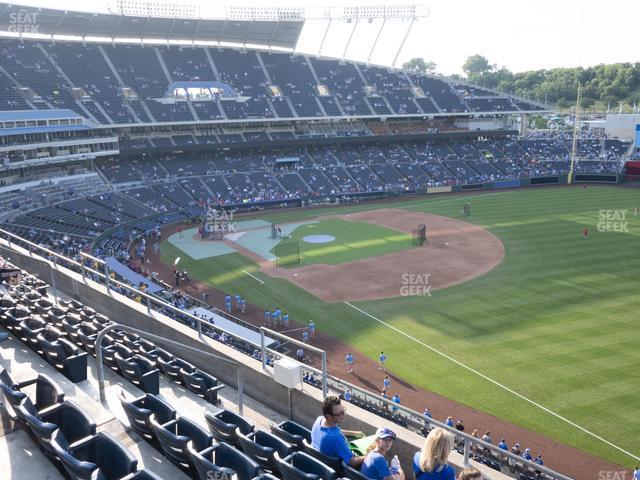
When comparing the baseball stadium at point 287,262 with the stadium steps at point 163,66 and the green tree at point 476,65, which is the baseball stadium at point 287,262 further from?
the green tree at point 476,65

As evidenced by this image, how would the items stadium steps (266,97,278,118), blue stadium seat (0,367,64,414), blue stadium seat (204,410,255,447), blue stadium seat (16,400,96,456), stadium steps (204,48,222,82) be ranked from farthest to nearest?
stadium steps (204,48,222,82), stadium steps (266,97,278,118), blue stadium seat (0,367,64,414), blue stadium seat (204,410,255,447), blue stadium seat (16,400,96,456)

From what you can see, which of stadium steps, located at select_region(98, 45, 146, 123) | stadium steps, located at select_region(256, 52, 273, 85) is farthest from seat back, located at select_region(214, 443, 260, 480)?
stadium steps, located at select_region(256, 52, 273, 85)

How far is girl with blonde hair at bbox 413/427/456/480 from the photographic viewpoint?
5359 millimetres

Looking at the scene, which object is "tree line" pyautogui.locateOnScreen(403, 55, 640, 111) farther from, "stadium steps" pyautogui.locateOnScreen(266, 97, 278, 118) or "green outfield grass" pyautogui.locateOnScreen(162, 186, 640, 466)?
"green outfield grass" pyautogui.locateOnScreen(162, 186, 640, 466)

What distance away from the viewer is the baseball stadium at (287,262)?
7.62 metres

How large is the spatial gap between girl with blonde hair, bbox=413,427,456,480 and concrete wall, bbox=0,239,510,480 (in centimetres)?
136

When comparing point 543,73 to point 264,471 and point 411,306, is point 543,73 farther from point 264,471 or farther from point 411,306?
point 264,471

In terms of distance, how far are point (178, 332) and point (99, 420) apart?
280 cm

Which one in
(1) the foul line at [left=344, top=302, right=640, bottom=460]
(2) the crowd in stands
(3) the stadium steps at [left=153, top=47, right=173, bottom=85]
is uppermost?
(3) the stadium steps at [left=153, top=47, right=173, bottom=85]

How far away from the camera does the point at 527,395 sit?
19.0 meters

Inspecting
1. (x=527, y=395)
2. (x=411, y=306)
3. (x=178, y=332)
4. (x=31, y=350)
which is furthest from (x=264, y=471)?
(x=411, y=306)

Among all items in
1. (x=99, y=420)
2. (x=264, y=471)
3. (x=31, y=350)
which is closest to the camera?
(x=264, y=471)

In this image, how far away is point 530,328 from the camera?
2423 cm

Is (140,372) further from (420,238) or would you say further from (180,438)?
(420,238)
